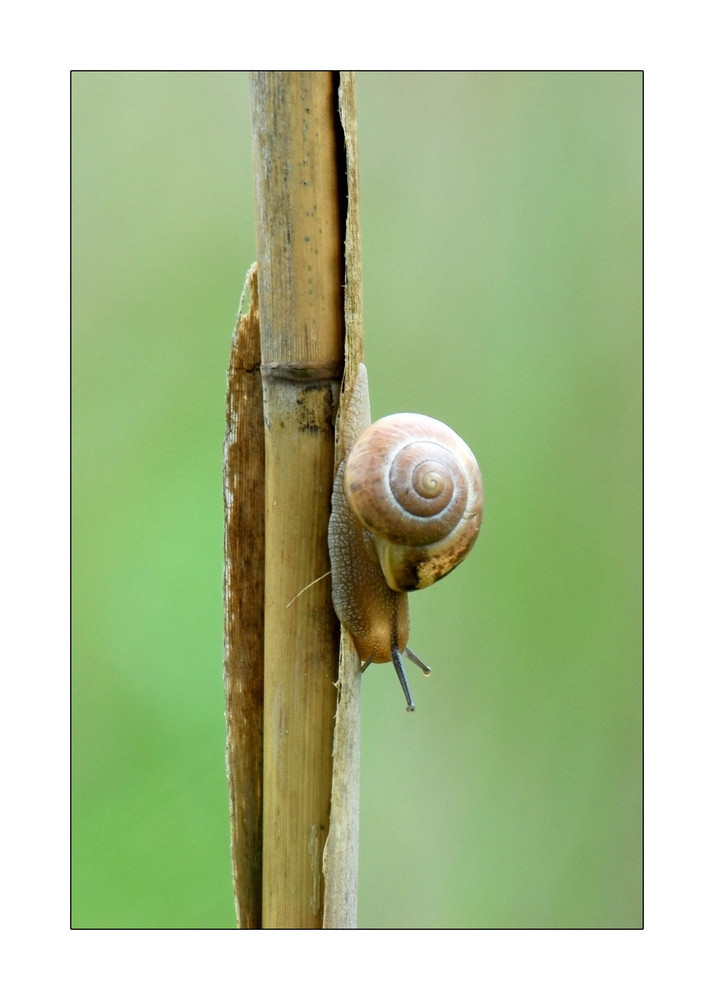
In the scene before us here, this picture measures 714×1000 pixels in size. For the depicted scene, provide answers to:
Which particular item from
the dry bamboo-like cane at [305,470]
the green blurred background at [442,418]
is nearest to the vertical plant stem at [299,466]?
the dry bamboo-like cane at [305,470]

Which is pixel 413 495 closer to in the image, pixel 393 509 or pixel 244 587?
pixel 393 509

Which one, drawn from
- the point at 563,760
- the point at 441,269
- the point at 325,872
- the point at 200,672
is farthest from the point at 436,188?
the point at 325,872

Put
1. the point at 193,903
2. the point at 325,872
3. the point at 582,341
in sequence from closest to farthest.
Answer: the point at 325,872 → the point at 193,903 → the point at 582,341

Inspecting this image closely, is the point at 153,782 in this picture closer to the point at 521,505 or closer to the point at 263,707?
the point at 521,505

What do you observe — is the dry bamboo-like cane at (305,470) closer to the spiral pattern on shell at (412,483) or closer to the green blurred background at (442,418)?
the spiral pattern on shell at (412,483)

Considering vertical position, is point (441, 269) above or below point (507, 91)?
below

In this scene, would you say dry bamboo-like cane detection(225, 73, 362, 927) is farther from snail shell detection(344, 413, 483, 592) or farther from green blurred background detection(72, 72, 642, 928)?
green blurred background detection(72, 72, 642, 928)
